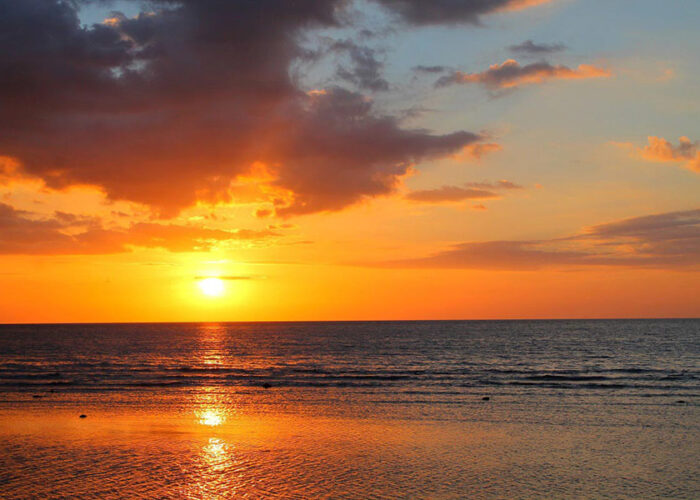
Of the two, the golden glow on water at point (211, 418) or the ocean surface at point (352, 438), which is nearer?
the ocean surface at point (352, 438)

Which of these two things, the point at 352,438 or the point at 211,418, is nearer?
the point at 352,438

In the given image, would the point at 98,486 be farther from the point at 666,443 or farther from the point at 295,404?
the point at 666,443

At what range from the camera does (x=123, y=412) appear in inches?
1199

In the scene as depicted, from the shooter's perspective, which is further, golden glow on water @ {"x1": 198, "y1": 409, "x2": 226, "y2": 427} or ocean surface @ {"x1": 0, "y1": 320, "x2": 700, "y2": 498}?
golden glow on water @ {"x1": 198, "y1": 409, "x2": 226, "y2": 427}

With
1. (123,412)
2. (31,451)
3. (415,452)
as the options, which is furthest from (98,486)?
(123,412)

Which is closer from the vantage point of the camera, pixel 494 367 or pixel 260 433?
pixel 260 433

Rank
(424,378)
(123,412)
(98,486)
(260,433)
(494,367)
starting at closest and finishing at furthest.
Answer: (98,486) < (260,433) < (123,412) < (424,378) < (494,367)

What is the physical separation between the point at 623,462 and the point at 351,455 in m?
9.09

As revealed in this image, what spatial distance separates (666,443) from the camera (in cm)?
2198

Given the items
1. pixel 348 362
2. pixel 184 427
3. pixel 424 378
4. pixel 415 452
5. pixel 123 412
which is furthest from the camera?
pixel 348 362

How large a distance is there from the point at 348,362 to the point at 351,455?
50145 millimetres

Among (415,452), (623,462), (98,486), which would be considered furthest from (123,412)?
(623,462)

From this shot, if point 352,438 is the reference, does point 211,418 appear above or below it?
below

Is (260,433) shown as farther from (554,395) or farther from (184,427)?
(554,395)
